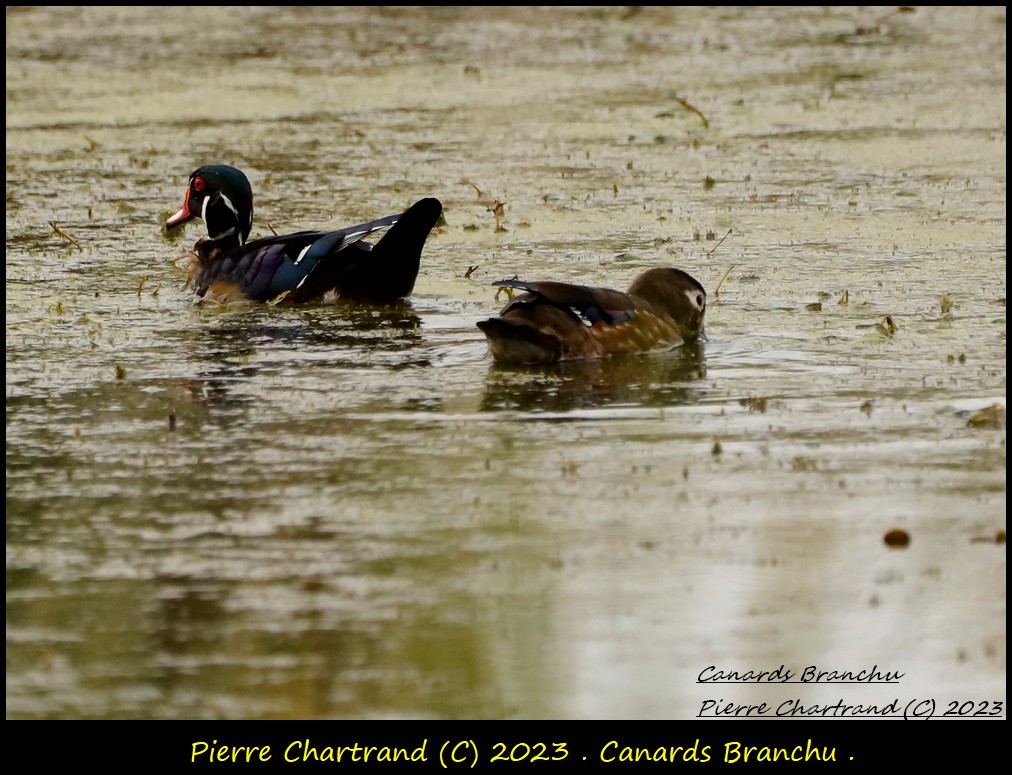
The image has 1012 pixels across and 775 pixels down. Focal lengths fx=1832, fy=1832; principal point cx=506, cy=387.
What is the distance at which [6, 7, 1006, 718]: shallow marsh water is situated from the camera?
4258mm

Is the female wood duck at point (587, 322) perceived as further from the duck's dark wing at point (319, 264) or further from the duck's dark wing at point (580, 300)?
the duck's dark wing at point (319, 264)

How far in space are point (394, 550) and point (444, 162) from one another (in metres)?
7.52

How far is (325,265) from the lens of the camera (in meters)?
8.42

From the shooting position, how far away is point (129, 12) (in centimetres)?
2109

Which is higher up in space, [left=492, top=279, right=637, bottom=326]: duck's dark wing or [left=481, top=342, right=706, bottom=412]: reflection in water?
[left=492, top=279, right=637, bottom=326]: duck's dark wing

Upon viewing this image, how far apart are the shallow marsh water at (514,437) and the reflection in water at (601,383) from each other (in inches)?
1.0

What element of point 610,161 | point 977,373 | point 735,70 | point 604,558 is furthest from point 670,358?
point 735,70

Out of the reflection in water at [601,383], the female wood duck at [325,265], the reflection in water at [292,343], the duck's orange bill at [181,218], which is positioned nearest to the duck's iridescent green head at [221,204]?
the duck's orange bill at [181,218]

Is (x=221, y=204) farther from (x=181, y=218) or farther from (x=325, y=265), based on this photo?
(x=325, y=265)

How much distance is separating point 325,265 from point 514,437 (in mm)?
2655

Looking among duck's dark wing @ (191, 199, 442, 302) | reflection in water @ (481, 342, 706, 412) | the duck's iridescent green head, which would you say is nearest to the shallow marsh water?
reflection in water @ (481, 342, 706, 412)

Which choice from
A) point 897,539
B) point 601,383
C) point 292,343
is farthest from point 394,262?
point 897,539

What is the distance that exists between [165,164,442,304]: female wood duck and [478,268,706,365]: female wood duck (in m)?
1.29

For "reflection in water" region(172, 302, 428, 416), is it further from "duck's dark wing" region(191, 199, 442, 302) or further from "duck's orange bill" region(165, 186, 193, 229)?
"duck's orange bill" region(165, 186, 193, 229)
